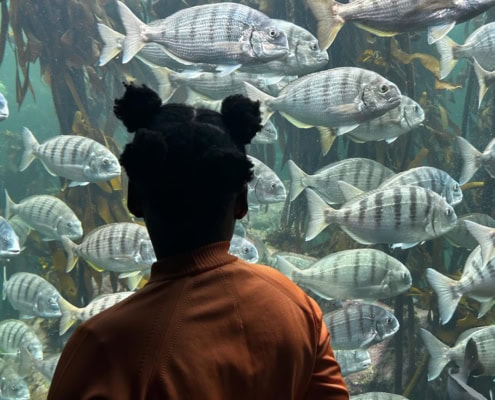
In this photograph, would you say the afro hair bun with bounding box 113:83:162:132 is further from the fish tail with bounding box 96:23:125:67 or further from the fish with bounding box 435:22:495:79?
the fish with bounding box 435:22:495:79

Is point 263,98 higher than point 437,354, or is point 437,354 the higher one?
point 263,98

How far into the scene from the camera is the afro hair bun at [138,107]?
1.26 m

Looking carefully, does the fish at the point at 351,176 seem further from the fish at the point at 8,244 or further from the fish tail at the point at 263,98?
the fish at the point at 8,244

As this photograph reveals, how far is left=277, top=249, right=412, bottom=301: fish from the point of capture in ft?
13.6

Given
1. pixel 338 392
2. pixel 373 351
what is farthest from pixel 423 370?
pixel 338 392

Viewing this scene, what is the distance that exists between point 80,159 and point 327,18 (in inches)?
99.3

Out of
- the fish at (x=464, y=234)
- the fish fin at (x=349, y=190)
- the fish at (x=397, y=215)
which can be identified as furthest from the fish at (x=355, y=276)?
the fish at (x=464, y=234)

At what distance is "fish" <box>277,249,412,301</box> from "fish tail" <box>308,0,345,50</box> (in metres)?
1.67

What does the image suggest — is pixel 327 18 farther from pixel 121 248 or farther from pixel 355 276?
pixel 121 248

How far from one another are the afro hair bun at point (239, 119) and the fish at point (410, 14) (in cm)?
293

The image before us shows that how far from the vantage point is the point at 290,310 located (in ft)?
4.31

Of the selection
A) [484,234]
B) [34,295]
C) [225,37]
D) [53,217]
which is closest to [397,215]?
[484,234]

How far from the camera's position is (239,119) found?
4.28 feet

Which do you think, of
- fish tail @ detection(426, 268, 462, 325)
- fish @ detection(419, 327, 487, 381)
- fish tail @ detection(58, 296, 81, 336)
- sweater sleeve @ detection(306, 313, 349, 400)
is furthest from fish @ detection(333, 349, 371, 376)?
sweater sleeve @ detection(306, 313, 349, 400)
